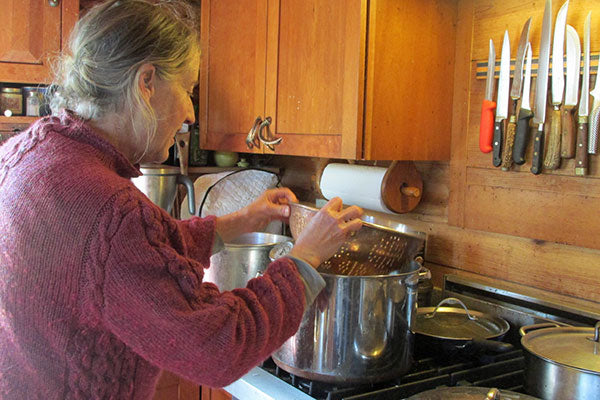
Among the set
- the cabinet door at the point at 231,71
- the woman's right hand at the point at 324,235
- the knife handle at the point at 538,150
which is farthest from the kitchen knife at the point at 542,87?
the cabinet door at the point at 231,71

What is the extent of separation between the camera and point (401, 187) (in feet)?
5.22

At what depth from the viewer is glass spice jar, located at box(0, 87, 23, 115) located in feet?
6.93

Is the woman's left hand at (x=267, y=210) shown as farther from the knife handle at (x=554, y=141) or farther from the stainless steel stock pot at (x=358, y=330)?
the knife handle at (x=554, y=141)

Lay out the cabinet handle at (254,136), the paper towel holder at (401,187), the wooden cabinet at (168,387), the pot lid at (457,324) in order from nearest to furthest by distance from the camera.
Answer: the pot lid at (457,324) < the paper towel holder at (401,187) < the cabinet handle at (254,136) < the wooden cabinet at (168,387)

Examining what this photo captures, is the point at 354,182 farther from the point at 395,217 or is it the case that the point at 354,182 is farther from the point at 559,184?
the point at 559,184

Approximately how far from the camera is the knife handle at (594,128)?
3.98 feet

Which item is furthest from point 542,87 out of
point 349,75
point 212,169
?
point 212,169

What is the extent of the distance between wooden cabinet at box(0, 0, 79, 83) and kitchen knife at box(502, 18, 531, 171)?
5.03 ft

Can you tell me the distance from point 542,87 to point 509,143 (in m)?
0.15

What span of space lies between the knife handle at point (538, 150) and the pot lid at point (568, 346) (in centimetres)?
37

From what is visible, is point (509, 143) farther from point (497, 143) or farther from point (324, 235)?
point (324, 235)

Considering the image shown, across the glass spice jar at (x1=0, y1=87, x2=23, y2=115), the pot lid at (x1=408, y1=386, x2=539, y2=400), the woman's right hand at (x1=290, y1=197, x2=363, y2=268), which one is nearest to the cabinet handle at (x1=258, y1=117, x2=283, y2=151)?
the woman's right hand at (x1=290, y1=197, x2=363, y2=268)

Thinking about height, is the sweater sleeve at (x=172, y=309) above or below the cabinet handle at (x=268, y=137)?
below

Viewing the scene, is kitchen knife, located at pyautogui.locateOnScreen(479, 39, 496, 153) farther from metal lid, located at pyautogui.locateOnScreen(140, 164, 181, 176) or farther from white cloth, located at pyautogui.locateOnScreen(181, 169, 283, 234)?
metal lid, located at pyautogui.locateOnScreen(140, 164, 181, 176)
